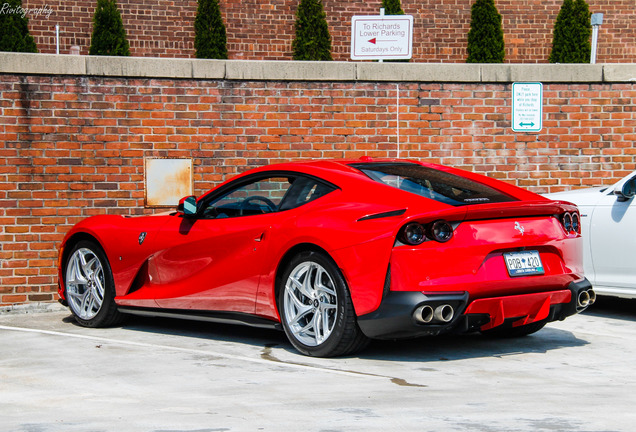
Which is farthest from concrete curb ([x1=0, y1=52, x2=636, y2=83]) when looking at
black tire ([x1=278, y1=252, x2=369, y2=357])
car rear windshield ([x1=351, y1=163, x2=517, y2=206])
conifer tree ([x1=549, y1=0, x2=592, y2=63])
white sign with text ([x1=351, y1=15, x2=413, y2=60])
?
conifer tree ([x1=549, y1=0, x2=592, y2=63])

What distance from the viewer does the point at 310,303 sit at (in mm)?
6246

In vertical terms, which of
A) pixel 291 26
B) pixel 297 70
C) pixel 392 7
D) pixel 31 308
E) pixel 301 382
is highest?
pixel 392 7

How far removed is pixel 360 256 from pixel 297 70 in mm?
4857

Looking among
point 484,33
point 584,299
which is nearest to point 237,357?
point 584,299

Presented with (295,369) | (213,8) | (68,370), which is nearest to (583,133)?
(295,369)

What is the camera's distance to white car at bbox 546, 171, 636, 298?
26.7 ft

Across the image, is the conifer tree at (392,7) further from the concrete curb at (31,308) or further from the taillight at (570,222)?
the taillight at (570,222)

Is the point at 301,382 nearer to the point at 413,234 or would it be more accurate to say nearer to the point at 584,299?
the point at 413,234

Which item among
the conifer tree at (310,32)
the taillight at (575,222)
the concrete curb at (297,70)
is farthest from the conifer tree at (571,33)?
the taillight at (575,222)

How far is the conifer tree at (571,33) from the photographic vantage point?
19.3 m

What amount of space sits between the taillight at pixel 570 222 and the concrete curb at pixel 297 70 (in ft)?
14.2

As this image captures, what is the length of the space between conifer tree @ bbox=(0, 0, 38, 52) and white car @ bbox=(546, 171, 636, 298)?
1202 centimetres

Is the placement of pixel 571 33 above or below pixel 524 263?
above

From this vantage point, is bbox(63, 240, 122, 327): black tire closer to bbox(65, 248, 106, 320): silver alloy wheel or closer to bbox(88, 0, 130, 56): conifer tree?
bbox(65, 248, 106, 320): silver alloy wheel
